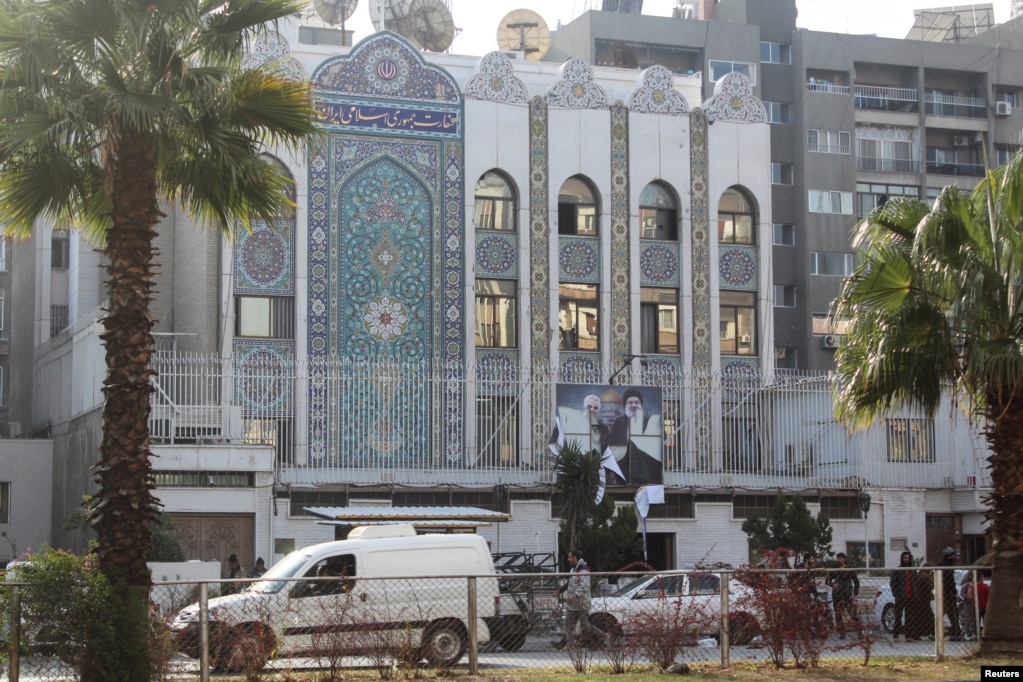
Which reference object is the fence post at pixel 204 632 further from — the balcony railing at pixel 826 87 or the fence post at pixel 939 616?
the balcony railing at pixel 826 87

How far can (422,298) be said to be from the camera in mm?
38562

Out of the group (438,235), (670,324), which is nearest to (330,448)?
(438,235)

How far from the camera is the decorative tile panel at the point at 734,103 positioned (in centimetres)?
4191

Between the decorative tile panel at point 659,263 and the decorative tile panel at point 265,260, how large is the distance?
376 inches

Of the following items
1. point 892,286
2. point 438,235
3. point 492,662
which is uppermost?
point 438,235

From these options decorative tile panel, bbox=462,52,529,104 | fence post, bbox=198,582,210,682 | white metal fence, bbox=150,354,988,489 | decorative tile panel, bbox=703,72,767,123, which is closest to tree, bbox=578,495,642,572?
white metal fence, bbox=150,354,988,489

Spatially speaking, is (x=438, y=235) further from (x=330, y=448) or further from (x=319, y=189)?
(x=330, y=448)

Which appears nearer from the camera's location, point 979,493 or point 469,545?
point 469,545

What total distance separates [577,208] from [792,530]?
488 inches

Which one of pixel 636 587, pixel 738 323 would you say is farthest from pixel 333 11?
pixel 636 587

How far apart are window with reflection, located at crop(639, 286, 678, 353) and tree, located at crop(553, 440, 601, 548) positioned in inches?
400

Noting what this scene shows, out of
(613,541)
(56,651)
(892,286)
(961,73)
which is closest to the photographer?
(56,651)

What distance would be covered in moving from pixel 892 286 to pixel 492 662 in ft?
21.6

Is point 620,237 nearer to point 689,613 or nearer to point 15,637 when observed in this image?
point 689,613
